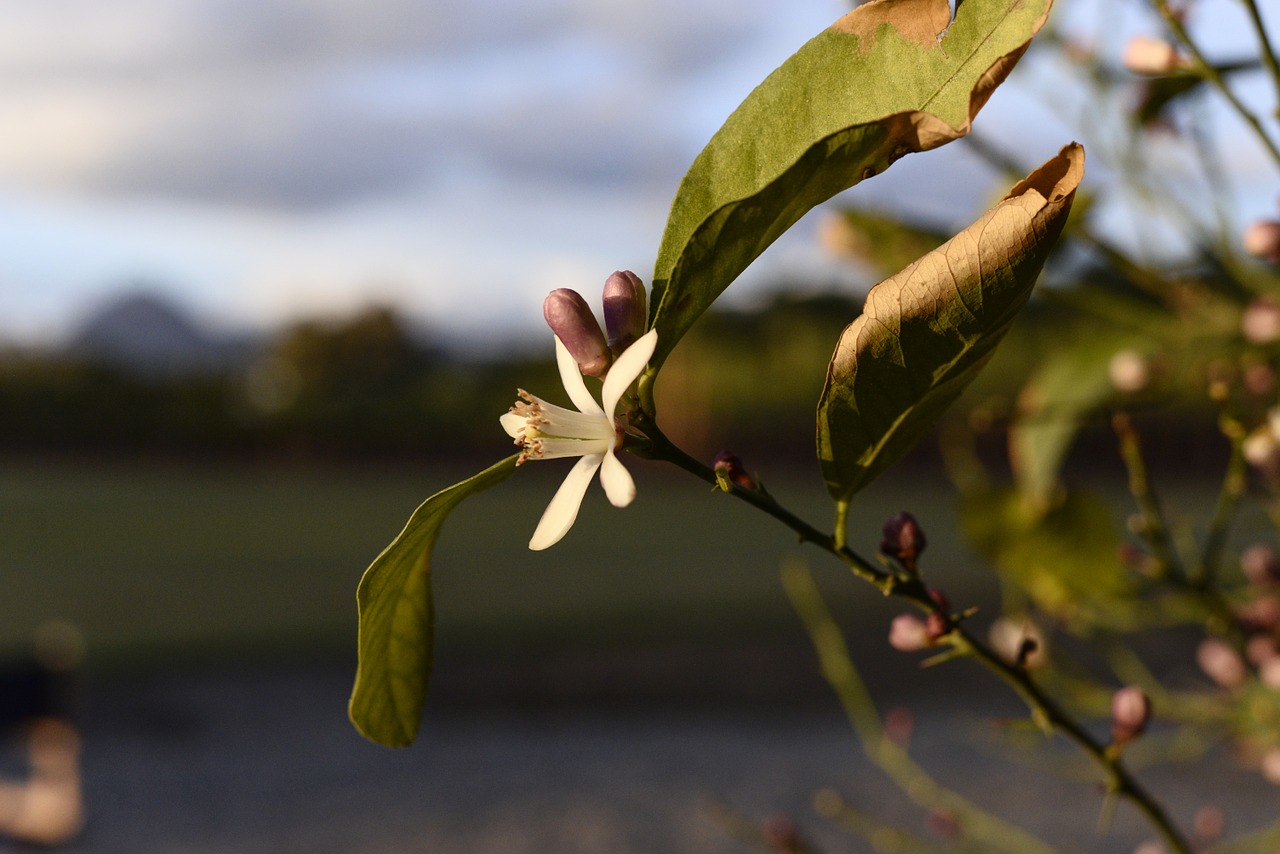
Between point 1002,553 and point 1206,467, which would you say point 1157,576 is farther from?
point 1206,467

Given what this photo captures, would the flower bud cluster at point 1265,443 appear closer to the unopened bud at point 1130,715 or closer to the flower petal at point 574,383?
the unopened bud at point 1130,715

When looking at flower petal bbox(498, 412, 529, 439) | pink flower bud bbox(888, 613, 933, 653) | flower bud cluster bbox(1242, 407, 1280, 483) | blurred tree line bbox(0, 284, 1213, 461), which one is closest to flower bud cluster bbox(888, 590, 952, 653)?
pink flower bud bbox(888, 613, 933, 653)

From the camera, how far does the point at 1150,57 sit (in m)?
0.39

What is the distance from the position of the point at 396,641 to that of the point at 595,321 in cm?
8

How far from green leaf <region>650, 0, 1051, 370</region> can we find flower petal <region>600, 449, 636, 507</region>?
0.03 metres

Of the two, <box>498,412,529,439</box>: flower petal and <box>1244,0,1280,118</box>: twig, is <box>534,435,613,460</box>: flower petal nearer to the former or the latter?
<box>498,412,529,439</box>: flower petal

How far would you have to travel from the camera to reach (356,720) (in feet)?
0.74

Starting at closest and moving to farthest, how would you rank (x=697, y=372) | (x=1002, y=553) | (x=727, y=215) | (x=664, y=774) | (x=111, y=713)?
(x=727, y=215)
(x=1002, y=553)
(x=664, y=774)
(x=111, y=713)
(x=697, y=372)

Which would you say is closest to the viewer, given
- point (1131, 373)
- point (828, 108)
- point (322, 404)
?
point (828, 108)

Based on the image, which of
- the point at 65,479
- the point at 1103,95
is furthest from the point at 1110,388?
the point at 65,479

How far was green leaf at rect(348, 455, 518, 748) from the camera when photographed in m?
0.21

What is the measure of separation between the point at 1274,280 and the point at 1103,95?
0.16m

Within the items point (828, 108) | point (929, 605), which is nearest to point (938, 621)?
point (929, 605)

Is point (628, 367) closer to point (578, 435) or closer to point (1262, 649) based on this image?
point (578, 435)
